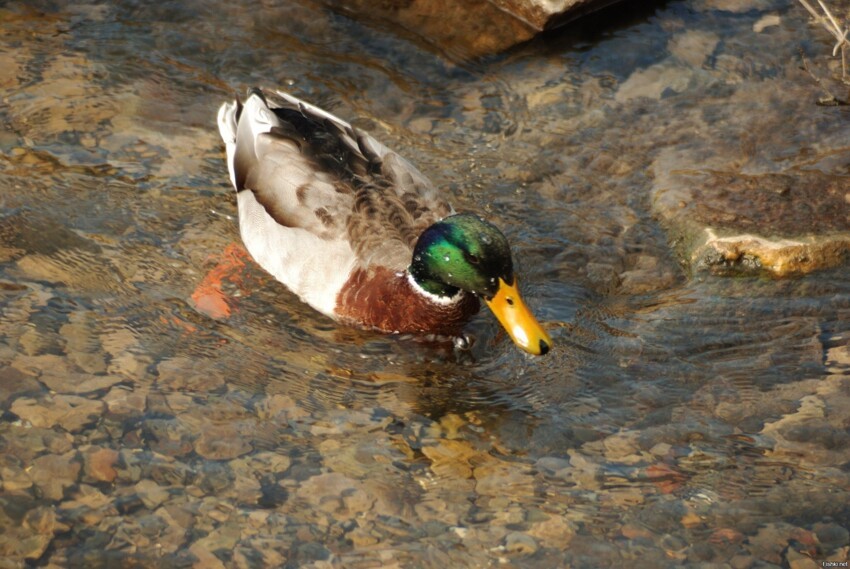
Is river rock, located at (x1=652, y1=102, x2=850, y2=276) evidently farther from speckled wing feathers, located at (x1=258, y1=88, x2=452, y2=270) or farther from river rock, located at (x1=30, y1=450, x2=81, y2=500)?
river rock, located at (x1=30, y1=450, x2=81, y2=500)

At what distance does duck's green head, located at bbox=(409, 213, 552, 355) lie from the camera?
234 inches

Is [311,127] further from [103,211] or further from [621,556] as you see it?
[621,556]

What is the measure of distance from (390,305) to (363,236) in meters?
0.45

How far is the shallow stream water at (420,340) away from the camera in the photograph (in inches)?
202

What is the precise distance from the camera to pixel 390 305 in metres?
6.56

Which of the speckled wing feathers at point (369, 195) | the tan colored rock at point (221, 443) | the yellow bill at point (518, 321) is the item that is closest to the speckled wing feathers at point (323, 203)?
the speckled wing feathers at point (369, 195)

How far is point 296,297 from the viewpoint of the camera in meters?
6.80

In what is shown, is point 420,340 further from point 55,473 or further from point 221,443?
point 55,473

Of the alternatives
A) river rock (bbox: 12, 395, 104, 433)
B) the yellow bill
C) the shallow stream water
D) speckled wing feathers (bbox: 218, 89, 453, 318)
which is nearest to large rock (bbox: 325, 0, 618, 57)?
the shallow stream water

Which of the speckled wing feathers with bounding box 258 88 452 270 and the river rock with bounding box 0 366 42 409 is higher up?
the speckled wing feathers with bounding box 258 88 452 270

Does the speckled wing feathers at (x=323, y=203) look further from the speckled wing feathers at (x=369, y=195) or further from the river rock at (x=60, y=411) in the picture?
the river rock at (x=60, y=411)

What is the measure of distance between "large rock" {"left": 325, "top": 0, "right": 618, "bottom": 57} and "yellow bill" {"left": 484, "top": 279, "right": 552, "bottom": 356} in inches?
129

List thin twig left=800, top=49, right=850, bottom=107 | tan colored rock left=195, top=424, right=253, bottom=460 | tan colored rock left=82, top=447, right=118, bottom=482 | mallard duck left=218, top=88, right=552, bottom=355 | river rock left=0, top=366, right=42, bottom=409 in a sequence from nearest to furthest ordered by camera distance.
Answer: tan colored rock left=82, top=447, right=118, bottom=482 → tan colored rock left=195, top=424, right=253, bottom=460 → river rock left=0, top=366, right=42, bottom=409 → mallard duck left=218, top=88, right=552, bottom=355 → thin twig left=800, top=49, right=850, bottom=107

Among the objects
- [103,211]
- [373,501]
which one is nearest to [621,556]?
[373,501]
